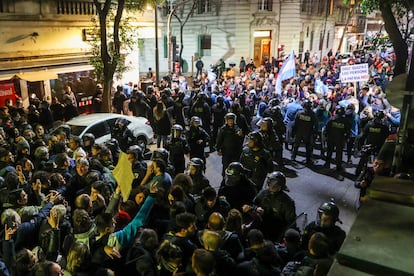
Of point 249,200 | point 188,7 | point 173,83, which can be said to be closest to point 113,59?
point 173,83

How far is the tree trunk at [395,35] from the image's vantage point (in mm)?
9820

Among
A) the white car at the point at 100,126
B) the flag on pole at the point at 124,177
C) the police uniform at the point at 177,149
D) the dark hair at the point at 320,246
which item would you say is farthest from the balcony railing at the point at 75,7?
the dark hair at the point at 320,246

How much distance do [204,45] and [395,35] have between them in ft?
85.2

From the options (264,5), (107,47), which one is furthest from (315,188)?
(264,5)

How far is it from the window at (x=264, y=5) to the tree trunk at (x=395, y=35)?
924 inches

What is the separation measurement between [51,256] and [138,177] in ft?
7.70

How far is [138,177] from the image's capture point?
672 centimetres

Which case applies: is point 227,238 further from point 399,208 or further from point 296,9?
point 296,9

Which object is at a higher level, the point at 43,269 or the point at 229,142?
the point at 43,269

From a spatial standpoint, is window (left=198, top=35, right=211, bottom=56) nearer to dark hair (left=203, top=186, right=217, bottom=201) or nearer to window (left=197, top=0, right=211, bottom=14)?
window (left=197, top=0, right=211, bottom=14)

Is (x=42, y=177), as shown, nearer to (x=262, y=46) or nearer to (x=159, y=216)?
(x=159, y=216)

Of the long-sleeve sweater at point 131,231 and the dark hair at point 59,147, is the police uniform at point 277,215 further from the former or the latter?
the dark hair at point 59,147

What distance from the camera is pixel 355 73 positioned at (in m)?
13.0

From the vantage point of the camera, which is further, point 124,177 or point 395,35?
point 395,35
